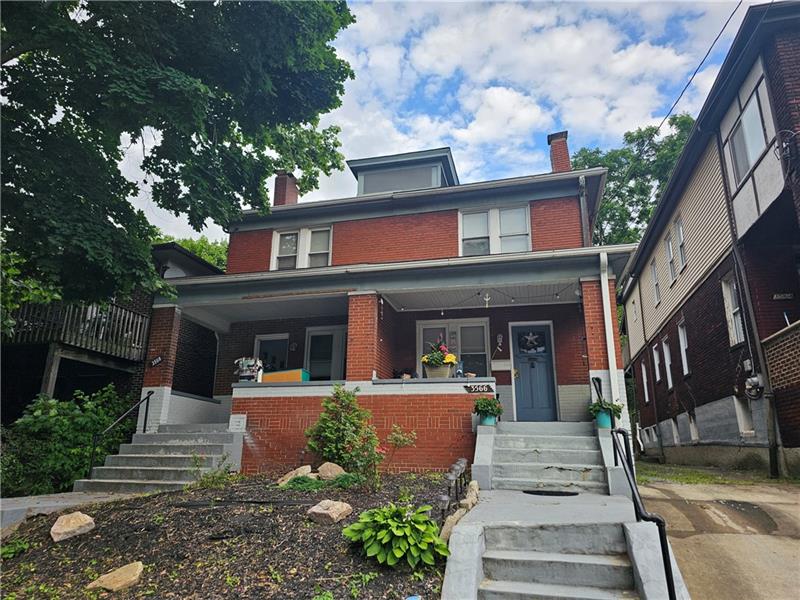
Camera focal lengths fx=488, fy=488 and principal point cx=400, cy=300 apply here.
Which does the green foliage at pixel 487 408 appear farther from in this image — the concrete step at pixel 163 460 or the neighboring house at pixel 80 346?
the neighboring house at pixel 80 346

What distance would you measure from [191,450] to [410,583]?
21.9 ft

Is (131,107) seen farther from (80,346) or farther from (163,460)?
(80,346)

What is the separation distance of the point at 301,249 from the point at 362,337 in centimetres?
452

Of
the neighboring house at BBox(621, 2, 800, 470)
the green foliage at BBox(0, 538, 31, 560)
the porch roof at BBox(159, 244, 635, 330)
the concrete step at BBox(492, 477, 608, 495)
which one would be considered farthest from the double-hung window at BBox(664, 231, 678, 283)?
the green foliage at BBox(0, 538, 31, 560)

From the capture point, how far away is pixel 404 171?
48.3ft

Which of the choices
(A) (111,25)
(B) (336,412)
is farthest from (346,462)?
(A) (111,25)

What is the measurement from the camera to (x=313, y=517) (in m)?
5.15

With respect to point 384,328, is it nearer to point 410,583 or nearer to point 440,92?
point 440,92

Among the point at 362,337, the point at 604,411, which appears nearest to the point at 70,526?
the point at 362,337

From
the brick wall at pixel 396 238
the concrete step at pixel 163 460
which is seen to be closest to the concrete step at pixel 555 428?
the brick wall at pixel 396 238

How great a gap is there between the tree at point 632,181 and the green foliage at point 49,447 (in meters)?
24.0

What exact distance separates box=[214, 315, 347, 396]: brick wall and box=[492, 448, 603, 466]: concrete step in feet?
19.8

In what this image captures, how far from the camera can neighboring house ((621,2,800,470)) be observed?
341 inches

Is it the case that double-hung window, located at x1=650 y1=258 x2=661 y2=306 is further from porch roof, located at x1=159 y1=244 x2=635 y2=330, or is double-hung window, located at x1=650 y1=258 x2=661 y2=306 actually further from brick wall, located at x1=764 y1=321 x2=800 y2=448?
brick wall, located at x1=764 y1=321 x2=800 y2=448
